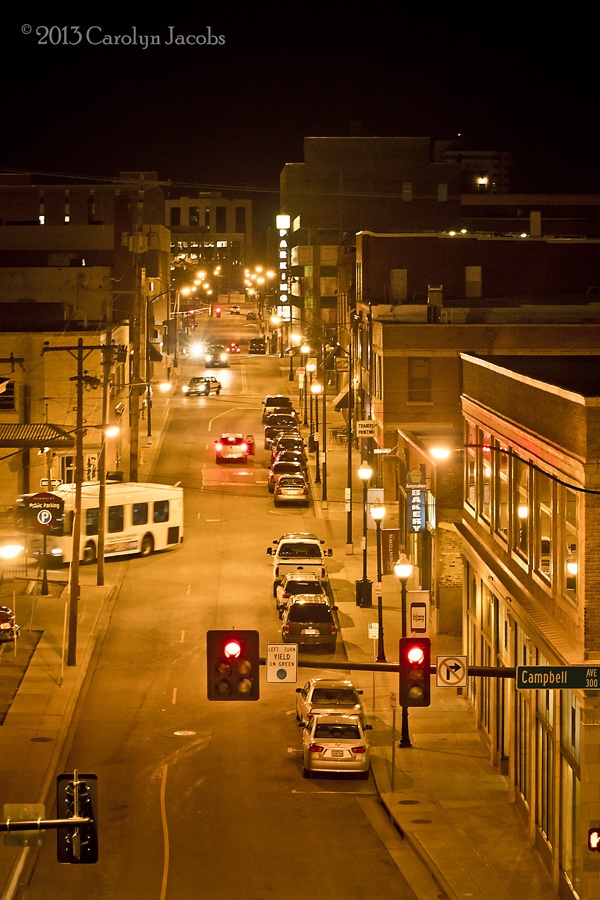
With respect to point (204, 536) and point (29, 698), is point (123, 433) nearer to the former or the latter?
point (204, 536)

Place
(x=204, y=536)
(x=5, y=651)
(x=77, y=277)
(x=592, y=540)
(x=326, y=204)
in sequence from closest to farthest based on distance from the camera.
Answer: (x=592, y=540)
(x=5, y=651)
(x=204, y=536)
(x=77, y=277)
(x=326, y=204)

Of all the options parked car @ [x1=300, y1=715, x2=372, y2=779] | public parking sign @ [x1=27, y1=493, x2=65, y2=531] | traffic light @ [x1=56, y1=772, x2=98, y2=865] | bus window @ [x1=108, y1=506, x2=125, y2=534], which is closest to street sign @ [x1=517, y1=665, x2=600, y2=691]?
traffic light @ [x1=56, y1=772, x2=98, y2=865]

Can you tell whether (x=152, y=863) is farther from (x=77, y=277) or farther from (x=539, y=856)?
(x=77, y=277)

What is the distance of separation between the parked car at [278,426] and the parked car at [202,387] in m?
16.7

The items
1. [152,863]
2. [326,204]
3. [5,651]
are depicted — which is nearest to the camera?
[152,863]

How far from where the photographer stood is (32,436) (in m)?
57.0

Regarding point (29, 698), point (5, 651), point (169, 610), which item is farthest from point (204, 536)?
point (29, 698)

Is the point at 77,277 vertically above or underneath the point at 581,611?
above

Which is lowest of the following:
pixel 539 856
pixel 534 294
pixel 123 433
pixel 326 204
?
pixel 539 856

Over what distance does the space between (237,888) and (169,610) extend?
21.5m

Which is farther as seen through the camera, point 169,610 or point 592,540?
point 169,610

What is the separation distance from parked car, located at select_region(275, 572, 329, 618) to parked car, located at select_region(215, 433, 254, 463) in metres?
27.7

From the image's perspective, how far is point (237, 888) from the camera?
21.8 meters

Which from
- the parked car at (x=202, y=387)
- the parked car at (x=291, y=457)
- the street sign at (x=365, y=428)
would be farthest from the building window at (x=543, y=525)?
the parked car at (x=202, y=387)
